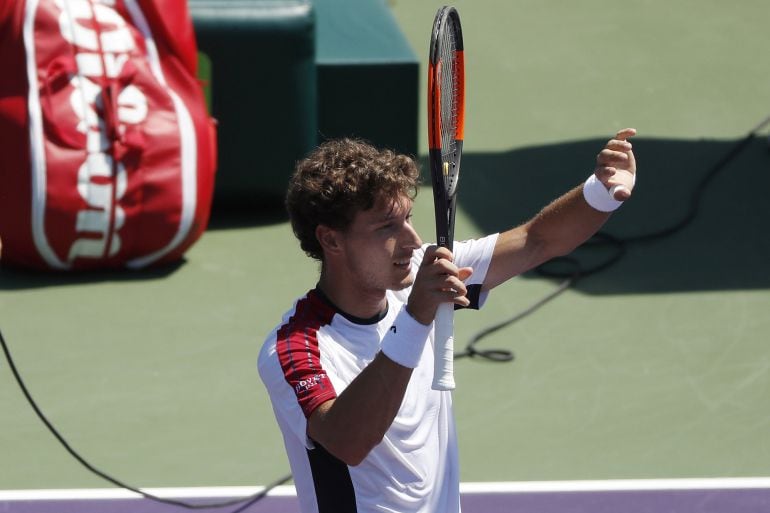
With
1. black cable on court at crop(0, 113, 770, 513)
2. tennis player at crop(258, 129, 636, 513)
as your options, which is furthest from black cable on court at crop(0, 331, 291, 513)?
tennis player at crop(258, 129, 636, 513)

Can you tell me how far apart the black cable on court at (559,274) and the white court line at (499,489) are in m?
0.05

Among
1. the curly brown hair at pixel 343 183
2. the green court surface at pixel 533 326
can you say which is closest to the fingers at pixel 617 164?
the curly brown hair at pixel 343 183

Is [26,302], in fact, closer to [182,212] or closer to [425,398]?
[182,212]

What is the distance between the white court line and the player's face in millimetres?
2411

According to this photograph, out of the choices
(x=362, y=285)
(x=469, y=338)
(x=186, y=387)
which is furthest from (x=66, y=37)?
(x=362, y=285)

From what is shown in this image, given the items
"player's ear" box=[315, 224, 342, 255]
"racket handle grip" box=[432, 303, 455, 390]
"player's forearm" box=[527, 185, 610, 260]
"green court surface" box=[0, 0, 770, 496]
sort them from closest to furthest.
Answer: "racket handle grip" box=[432, 303, 455, 390] < "player's ear" box=[315, 224, 342, 255] < "player's forearm" box=[527, 185, 610, 260] < "green court surface" box=[0, 0, 770, 496]

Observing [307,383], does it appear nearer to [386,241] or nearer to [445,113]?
[386,241]

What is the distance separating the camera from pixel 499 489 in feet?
18.1

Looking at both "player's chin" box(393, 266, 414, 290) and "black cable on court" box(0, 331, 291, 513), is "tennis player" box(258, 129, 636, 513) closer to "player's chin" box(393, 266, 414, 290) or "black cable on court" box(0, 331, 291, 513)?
"player's chin" box(393, 266, 414, 290)

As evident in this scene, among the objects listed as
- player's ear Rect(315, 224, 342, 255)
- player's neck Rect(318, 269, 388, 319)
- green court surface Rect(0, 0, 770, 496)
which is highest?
player's ear Rect(315, 224, 342, 255)

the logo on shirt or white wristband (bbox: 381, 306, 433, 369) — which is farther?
the logo on shirt

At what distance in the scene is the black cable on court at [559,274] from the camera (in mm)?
5484

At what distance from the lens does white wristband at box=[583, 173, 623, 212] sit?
3.64 metres

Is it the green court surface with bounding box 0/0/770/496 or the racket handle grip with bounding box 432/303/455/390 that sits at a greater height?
the racket handle grip with bounding box 432/303/455/390
